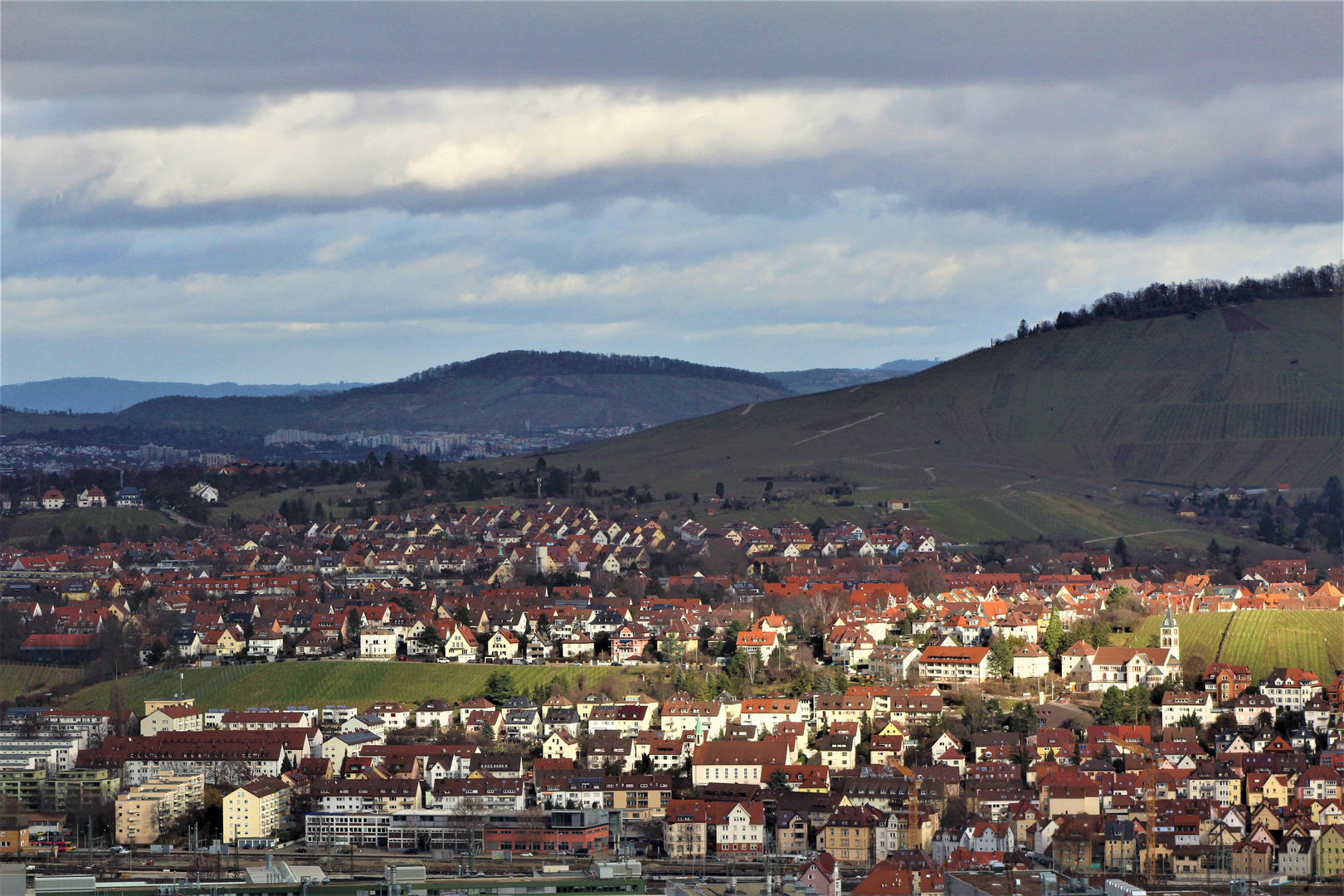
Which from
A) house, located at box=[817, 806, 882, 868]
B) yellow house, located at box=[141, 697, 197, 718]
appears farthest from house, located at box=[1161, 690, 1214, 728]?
yellow house, located at box=[141, 697, 197, 718]

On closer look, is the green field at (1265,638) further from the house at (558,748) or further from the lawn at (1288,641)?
the house at (558,748)

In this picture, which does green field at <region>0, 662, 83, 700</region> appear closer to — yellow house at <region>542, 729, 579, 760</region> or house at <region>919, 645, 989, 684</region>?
yellow house at <region>542, 729, 579, 760</region>

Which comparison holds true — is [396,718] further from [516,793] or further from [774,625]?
[774,625]

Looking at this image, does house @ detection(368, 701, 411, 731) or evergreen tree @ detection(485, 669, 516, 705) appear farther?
evergreen tree @ detection(485, 669, 516, 705)

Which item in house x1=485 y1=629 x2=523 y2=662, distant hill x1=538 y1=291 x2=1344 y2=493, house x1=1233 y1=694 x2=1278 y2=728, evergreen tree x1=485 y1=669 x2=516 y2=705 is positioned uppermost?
distant hill x1=538 y1=291 x2=1344 y2=493

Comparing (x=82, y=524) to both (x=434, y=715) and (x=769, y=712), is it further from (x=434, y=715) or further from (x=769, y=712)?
(x=769, y=712)

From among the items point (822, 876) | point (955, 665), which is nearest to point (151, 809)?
point (822, 876)

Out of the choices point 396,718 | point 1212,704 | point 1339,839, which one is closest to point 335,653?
point 396,718
